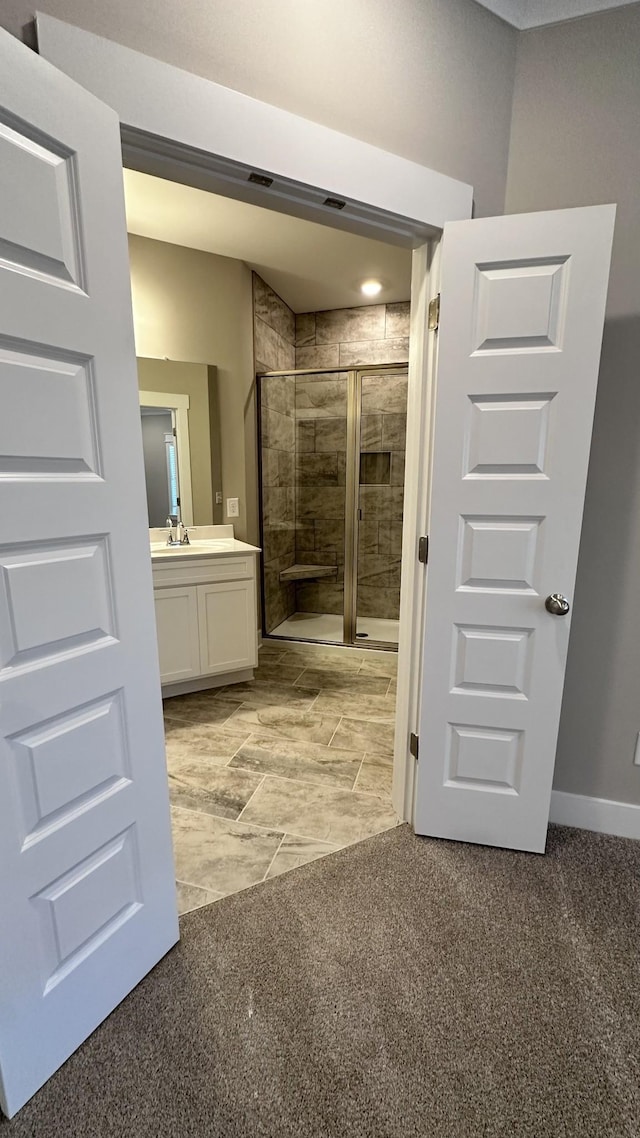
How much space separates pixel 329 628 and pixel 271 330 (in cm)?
240

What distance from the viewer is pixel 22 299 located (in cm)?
85

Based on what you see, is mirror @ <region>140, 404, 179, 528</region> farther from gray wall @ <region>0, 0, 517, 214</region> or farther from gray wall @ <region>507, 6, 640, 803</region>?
gray wall @ <region>507, 6, 640, 803</region>

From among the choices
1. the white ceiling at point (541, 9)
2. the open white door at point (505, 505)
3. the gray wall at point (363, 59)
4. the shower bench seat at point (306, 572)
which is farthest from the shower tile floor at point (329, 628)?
the white ceiling at point (541, 9)

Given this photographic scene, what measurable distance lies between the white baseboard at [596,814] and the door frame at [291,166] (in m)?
0.70

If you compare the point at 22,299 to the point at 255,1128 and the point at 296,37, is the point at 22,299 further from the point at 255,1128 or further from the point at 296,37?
the point at 255,1128

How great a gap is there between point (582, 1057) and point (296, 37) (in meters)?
2.53

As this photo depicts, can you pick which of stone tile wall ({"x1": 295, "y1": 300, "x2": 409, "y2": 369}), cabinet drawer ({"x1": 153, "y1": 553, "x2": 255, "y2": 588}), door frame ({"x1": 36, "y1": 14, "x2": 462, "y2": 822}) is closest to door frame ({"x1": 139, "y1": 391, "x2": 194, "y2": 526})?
cabinet drawer ({"x1": 153, "y1": 553, "x2": 255, "y2": 588})

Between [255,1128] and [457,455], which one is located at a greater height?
[457,455]

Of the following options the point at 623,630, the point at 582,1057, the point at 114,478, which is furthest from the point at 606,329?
the point at 582,1057

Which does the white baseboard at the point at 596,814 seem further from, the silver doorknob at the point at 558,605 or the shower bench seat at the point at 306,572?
the shower bench seat at the point at 306,572

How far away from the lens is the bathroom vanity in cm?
262

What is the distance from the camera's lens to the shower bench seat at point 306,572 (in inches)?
158

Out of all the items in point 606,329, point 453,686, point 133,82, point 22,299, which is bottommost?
point 453,686

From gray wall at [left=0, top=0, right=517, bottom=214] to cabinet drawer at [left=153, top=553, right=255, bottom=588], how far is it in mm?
1922
